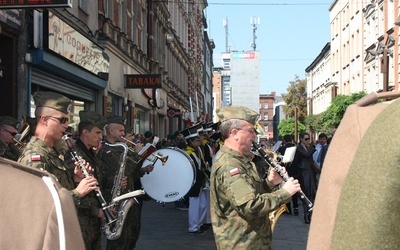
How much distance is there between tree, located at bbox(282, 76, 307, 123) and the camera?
280 feet

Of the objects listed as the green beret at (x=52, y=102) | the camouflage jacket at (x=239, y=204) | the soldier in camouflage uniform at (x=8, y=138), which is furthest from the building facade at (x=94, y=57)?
the camouflage jacket at (x=239, y=204)

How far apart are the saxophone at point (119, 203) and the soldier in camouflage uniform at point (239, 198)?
1.50 m

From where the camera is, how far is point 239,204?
421 centimetres

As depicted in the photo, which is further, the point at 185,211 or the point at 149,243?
the point at 185,211

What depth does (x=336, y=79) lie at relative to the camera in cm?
6138

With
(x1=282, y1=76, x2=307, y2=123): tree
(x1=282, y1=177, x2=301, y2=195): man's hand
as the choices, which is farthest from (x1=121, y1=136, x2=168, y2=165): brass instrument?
(x1=282, y1=76, x2=307, y2=123): tree

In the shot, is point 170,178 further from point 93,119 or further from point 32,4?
point 93,119

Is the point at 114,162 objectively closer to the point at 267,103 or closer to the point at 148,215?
the point at 148,215

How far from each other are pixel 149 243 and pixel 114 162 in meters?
2.93

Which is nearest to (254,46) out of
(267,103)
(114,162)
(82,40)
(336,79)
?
(336,79)

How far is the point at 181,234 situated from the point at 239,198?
639 cm

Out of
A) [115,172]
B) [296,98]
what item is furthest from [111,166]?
[296,98]

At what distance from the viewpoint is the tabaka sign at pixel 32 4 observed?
29.1 feet

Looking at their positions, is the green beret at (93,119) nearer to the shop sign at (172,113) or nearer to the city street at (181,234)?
the city street at (181,234)
